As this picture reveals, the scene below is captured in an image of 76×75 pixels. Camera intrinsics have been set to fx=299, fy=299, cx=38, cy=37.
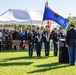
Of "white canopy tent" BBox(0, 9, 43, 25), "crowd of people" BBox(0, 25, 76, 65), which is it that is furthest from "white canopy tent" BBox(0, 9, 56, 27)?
"crowd of people" BBox(0, 25, 76, 65)

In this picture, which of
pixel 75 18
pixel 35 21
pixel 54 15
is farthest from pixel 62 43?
pixel 75 18

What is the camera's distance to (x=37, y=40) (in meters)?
18.9

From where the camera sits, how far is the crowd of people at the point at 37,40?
580 inches

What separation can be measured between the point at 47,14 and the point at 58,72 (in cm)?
826

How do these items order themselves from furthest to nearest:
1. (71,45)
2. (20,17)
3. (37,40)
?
(20,17), (37,40), (71,45)

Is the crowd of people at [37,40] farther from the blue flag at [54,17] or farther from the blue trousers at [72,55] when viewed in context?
the blue flag at [54,17]

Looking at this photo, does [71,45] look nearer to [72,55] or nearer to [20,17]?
[72,55]

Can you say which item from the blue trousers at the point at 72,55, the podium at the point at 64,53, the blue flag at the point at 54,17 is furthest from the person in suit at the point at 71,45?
the blue flag at the point at 54,17

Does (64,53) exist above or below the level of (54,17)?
below

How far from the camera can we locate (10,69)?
1352 centimetres

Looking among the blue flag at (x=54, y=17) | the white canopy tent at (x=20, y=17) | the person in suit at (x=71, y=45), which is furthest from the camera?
the white canopy tent at (x=20, y=17)

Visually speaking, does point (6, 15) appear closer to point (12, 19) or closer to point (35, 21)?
point (12, 19)

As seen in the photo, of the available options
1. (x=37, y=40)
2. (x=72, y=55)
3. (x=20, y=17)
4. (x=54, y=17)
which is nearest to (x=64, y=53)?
(x=72, y=55)

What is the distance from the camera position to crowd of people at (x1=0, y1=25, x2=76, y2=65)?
14727 millimetres
